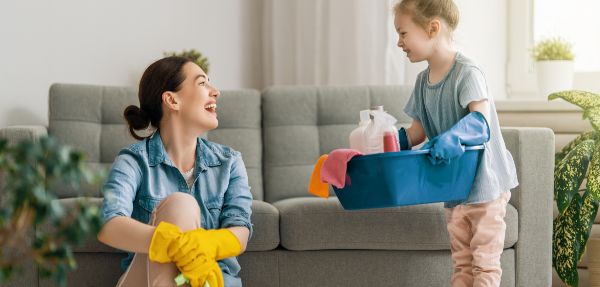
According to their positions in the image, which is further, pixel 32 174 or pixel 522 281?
pixel 522 281

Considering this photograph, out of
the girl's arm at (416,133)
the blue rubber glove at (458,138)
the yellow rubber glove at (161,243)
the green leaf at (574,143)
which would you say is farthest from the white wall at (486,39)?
the yellow rubber glove at (161,243)

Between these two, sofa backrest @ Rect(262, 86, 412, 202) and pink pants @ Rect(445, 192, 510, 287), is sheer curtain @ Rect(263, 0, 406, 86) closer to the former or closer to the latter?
sofa backrest @ Rect(262, 86, 412, 202)

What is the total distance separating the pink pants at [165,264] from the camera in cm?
181

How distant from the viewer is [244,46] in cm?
397

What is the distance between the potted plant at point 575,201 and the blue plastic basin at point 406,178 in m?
0.79

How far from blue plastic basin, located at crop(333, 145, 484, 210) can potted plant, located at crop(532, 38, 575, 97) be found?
1.50 m

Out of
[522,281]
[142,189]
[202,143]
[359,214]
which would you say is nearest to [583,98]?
[522,281]

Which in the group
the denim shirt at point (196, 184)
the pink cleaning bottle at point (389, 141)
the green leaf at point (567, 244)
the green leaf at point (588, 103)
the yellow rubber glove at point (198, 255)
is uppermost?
the green leaf at point (588, 103)

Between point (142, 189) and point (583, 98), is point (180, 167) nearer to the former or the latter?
point (142, 189)

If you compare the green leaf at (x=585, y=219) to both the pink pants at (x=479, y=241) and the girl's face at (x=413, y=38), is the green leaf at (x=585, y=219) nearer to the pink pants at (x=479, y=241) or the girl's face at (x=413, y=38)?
the pink pants at (x=479, y=241)

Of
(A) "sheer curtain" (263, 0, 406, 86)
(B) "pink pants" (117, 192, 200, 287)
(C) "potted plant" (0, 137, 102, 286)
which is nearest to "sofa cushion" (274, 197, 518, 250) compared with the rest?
(B) "pink pants" (117, 192, 200, 287)

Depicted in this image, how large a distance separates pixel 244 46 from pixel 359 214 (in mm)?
1704

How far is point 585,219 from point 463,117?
3.06ft

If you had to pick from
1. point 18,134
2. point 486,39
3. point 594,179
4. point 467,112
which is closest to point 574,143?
point 594,179
